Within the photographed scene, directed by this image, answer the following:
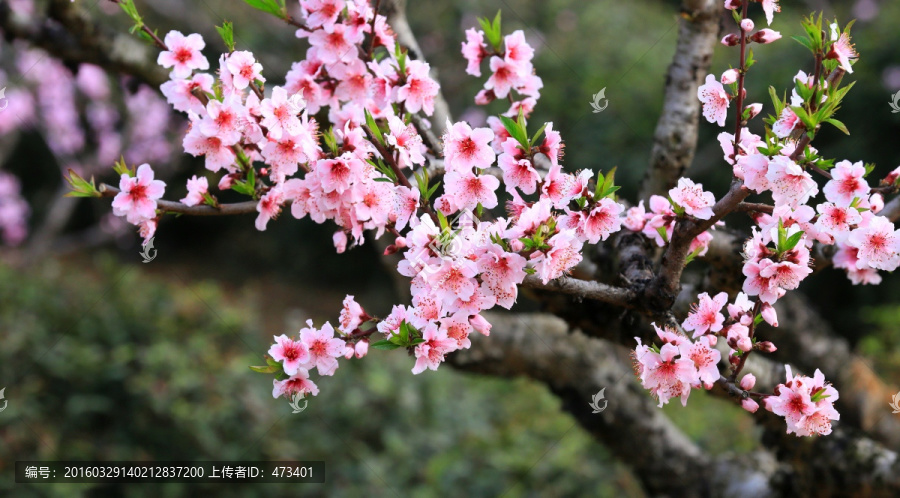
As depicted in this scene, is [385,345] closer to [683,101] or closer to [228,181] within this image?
[228,181]

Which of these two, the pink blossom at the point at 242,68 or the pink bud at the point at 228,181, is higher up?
the pink blossom at the point at 242,68

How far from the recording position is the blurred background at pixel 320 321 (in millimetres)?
4285

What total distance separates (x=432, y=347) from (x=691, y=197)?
1.97 ft

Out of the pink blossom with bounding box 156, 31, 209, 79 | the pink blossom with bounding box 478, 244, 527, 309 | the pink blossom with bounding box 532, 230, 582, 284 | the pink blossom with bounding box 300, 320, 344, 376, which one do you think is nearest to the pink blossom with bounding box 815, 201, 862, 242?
the pink blossom with bounding box 532, 230, 582, 284

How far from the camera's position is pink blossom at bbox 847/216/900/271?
4.19ft

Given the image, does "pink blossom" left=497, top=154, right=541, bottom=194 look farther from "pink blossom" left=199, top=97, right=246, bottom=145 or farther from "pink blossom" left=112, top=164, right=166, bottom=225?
"pink blossom" left=112, top=164, right=166, bottom=225

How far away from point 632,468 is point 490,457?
1.63 meters

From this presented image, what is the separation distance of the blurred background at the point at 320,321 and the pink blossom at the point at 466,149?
1.94 m

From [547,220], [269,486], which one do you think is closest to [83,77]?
[269,486]

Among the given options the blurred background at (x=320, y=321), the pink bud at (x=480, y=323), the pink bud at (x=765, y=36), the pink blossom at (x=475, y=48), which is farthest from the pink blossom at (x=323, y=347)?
the blurred background at (x=320, y=321)

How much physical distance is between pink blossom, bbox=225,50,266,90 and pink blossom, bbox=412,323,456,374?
649mm

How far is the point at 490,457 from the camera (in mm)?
4422

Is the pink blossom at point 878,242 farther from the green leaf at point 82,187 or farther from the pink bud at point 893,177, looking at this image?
the green leaf at point 82,187

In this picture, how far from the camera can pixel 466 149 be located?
1.33 metres
